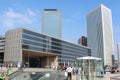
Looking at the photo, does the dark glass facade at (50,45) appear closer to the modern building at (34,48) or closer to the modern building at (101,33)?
the modern building at (34,48)

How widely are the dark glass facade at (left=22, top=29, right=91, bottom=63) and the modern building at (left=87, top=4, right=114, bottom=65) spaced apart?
90.2 ft

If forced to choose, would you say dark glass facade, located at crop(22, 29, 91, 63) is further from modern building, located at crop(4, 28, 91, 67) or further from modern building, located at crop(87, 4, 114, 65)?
modern building, located at crop(87, 4, 114, 65)

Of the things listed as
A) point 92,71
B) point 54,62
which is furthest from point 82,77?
point 54,62

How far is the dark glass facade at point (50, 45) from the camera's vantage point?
91.9 meters

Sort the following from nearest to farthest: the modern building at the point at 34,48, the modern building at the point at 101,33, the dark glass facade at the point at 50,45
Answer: the modern building at the point at 34,48 → the dark glass facade at the point at 50,45 → the modern building at the point at 101,33

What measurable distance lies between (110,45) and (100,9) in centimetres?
3112

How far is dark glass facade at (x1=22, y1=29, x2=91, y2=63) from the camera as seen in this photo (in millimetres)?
91875

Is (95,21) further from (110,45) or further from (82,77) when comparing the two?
(82,77)

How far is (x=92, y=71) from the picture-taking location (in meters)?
19.1

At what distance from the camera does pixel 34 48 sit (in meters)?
95.8

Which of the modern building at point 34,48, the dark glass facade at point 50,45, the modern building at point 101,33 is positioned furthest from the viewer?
the modern building at point 101,33

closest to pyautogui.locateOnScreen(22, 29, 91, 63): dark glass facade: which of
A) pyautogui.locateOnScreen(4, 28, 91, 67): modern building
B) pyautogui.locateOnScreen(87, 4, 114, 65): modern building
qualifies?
pyautogui.locateOnScreen(4, 28, 91, 67): modern building

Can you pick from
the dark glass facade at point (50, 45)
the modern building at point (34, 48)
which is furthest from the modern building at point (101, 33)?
the modern building at point (34, 48)

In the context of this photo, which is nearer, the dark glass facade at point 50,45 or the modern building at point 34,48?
the modern building at point 34,48
